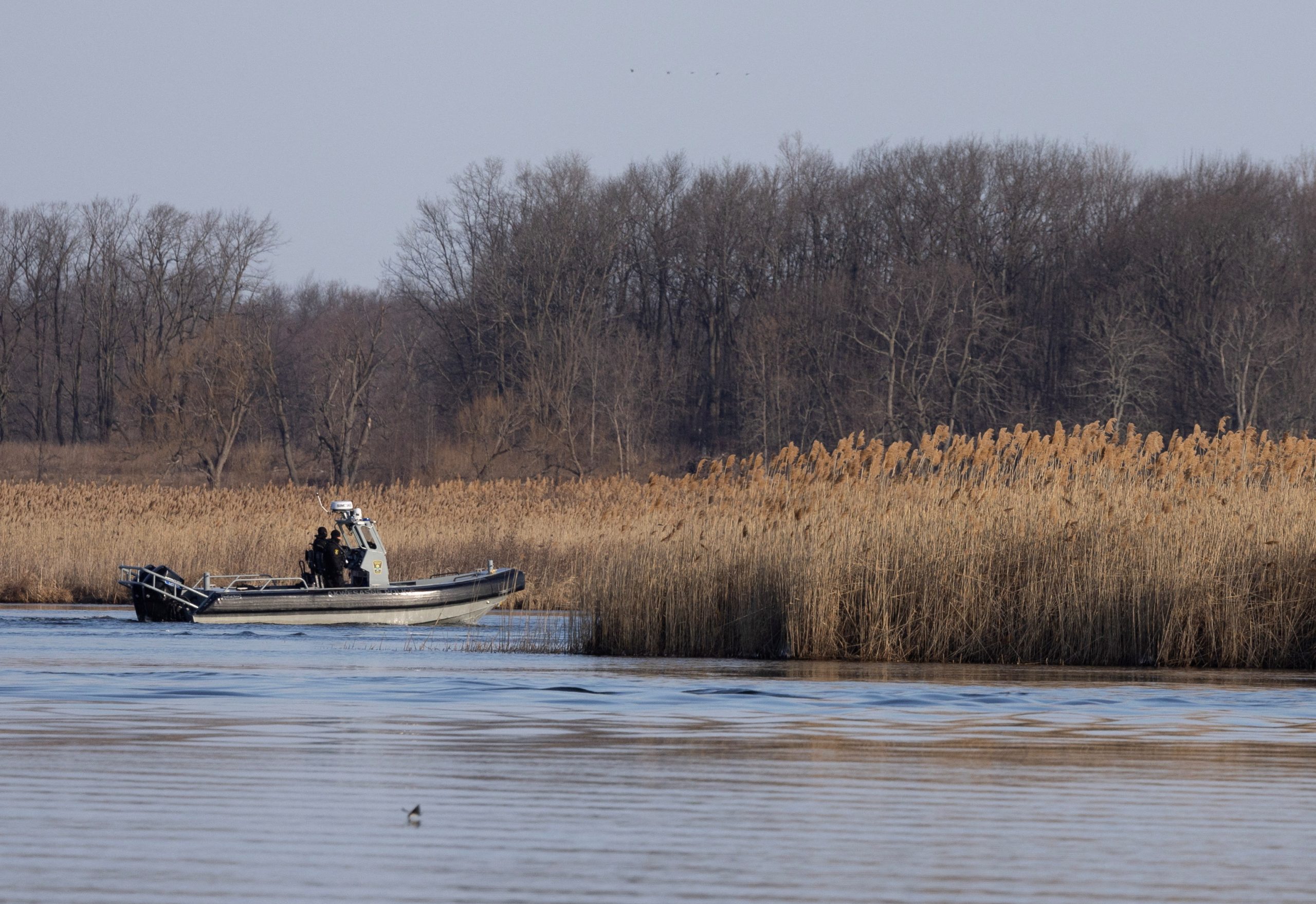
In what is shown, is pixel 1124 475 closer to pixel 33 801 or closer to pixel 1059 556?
pixel 1059 556

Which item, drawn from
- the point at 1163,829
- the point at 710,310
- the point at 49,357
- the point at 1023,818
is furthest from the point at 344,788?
the point at 49,357

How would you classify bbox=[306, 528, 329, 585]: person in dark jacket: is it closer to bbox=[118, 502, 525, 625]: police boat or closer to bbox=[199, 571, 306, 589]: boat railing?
bbox=[118, 502, 525, 625]: police boat

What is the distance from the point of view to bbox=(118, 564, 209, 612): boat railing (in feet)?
79.3

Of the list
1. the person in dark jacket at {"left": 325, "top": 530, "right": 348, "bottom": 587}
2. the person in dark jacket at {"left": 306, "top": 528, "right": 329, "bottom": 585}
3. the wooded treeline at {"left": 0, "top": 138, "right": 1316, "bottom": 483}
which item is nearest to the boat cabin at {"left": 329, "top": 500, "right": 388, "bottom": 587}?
the person in dark jacket at {"left": 325, "top": 530, "right": 348, "bottom": 587}

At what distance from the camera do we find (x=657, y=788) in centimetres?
754

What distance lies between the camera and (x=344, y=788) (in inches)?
293

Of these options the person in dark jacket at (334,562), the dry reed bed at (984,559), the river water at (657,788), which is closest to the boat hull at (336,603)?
the person in dark jacket at (334,562)

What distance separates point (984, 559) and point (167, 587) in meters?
12.4

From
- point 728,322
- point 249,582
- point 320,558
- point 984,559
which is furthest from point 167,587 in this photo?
point 728,322

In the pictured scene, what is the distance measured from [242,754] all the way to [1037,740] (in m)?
4.17

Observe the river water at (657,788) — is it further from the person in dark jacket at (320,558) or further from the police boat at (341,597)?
the person in dark jacket at (320,558)

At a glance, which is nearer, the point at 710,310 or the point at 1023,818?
the point at 1023,818

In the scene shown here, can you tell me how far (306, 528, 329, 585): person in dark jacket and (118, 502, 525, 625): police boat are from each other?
0.02 meters

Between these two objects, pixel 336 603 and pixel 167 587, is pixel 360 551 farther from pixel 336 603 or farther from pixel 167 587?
pixel 167 587
